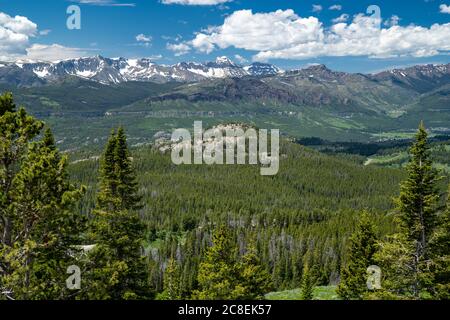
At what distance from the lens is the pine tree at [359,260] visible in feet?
172

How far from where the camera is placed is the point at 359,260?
178 feet

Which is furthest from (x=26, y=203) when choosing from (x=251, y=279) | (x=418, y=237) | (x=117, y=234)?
(x=418, y=237)

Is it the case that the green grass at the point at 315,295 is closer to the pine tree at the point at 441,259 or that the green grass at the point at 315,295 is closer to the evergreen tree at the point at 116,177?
the pine tree at the point at 441,259

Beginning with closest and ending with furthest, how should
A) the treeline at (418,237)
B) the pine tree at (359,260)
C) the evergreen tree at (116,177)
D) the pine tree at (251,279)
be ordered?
the treeline at (418,237), the evergreen tree at (116,177), the pine tree at (251,279), the pine tree at (359,260)

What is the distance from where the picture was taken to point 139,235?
129 ft

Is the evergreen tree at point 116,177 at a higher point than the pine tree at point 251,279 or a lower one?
higher

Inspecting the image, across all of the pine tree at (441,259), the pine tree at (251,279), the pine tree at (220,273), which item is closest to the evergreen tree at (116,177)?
the pine tree at (220,273)

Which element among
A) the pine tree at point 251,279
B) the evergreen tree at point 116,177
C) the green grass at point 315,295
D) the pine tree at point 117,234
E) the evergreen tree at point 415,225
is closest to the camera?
the evergreen tree at point 415,225

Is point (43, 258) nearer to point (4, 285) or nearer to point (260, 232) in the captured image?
point (4, 285)

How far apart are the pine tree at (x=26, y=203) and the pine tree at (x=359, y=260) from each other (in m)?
36.2

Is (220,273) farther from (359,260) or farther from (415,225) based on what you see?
(359,260)

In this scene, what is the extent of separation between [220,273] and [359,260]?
2383 cm
